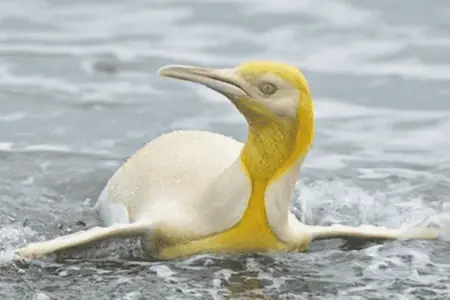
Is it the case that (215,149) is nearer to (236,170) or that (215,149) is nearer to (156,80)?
(236,170)

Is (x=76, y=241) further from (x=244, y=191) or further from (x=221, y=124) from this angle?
(x=221, y=124)

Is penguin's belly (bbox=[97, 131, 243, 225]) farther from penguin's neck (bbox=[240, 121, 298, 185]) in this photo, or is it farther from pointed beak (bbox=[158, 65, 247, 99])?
pointed beak (bbox=[158, 65, 247, 99])

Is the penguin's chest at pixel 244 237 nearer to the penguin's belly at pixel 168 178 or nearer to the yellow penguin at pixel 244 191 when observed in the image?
the yellow penguin at pixel 244 191

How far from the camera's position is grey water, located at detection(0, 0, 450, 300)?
7.07 m

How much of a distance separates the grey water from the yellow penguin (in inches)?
4.2

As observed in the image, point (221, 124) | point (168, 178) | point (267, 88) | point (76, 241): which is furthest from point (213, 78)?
point (221, 124)

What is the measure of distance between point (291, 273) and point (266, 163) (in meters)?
0.56

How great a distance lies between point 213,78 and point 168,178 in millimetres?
789

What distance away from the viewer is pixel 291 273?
7137 millimetres

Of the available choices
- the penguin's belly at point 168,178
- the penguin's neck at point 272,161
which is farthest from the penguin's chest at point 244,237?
the penguin's belly at point 168,178

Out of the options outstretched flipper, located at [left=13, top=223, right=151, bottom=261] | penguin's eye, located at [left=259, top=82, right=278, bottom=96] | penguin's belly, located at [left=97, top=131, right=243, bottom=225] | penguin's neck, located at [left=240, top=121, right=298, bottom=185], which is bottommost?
outstretched flipper, located at [left=13, top=223, right=151, bottom=261]

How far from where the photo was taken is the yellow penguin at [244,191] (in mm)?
6914

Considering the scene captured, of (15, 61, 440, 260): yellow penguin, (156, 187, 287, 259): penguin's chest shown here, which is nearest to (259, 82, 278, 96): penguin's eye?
(15, 61, 440, 260): yellow penguin

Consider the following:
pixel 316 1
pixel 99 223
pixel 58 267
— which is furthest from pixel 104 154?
pixel 316 1
